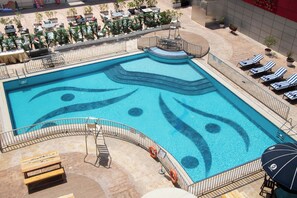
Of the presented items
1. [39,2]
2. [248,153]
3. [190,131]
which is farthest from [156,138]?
[39,2]

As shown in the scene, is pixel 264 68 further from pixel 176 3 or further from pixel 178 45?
pixel 176 3

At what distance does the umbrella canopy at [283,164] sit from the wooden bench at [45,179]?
8.15 m

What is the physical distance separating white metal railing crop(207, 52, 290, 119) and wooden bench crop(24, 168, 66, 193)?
11803mm

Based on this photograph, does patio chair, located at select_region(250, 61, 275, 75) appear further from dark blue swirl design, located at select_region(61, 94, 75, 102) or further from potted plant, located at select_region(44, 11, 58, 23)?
potted plant, located at select_region(44, 11, 58, 23)

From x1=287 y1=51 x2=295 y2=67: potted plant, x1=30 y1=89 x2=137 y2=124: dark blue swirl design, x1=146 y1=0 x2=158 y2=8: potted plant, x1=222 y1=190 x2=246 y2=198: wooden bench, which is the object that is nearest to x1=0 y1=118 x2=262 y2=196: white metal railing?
Answer: x1=222 y1=190 x2=246 y2=198: wooden bench

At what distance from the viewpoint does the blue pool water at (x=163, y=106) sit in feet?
55.7

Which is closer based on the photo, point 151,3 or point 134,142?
point 134,142

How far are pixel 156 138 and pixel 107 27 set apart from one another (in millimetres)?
13615

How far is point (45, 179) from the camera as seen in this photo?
13.4 m

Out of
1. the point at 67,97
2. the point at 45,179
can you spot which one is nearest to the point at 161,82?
the point at 67,97

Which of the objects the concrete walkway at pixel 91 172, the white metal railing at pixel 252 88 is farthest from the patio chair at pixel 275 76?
the concrete walkway at pixel 91 172

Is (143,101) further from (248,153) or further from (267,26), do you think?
(267,26)

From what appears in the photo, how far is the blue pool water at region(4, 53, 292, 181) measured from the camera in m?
17.0

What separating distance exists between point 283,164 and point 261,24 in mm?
16330
